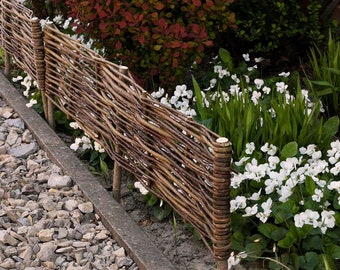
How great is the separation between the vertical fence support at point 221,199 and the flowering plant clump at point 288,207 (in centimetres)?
26

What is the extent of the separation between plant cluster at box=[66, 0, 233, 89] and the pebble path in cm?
81

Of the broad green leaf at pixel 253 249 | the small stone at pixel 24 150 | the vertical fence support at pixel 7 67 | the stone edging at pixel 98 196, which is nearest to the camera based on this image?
the broad green leaf at pixel 253 249

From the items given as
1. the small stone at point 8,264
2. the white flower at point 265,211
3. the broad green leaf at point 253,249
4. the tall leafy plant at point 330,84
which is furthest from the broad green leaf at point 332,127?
the small stone at point 8,264

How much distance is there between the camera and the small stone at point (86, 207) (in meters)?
3.98

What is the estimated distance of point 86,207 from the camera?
4.00 meters

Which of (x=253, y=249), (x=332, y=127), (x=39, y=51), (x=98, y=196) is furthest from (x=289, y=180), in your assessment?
(x=39, y=51)

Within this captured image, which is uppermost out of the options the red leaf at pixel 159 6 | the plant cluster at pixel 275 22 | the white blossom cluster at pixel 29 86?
the red leaf at pixel 159 6

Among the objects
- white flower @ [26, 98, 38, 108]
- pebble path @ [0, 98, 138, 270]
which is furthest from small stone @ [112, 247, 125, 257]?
white flower @ [26, 98, 38, 108]

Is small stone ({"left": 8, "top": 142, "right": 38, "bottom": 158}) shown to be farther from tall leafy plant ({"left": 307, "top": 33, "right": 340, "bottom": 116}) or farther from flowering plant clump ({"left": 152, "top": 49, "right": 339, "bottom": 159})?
tall leafy plant ({"left": 307, "top": 33, "right": 340, "bottom": 116})

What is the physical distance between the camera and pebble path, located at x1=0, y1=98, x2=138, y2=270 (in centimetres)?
360

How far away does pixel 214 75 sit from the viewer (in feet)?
16.6

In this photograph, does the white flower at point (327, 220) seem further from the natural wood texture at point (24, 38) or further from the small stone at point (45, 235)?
the natural wood texture at point (24, 38)

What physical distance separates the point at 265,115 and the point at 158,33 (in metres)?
0.94

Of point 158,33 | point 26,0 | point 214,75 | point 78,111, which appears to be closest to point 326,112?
point 214,75
